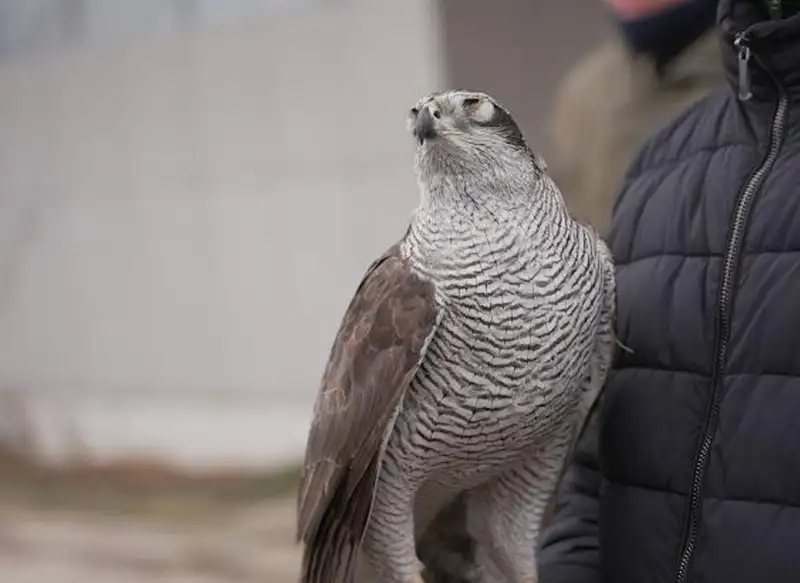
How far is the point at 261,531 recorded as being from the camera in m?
4.00

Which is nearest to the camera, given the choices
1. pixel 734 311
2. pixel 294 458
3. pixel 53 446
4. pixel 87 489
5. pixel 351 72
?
pixel 734 311

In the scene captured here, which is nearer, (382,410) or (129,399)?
(382,410)

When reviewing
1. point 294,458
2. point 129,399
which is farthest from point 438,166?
Result: point 129,399

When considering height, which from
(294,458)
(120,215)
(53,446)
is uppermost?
(120,215)

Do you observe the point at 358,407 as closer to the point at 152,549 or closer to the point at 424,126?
the point at 424,126

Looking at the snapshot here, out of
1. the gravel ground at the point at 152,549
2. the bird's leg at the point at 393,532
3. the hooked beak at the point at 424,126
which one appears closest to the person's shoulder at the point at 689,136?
the hooked beak at the point at 424,126

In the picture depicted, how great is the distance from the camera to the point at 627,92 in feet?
6.88

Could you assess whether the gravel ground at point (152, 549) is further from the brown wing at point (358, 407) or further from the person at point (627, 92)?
the brown wing at point (358, 407)

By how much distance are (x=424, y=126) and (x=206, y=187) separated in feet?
11.2

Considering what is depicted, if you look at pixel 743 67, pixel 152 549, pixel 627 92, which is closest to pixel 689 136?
pixel 743 67

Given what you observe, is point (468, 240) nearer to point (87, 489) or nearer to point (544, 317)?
point (544, 317)

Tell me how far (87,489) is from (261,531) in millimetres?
1036

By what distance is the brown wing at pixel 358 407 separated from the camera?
119cm

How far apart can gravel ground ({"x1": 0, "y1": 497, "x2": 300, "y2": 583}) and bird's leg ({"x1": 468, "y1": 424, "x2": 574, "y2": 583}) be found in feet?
7.39
